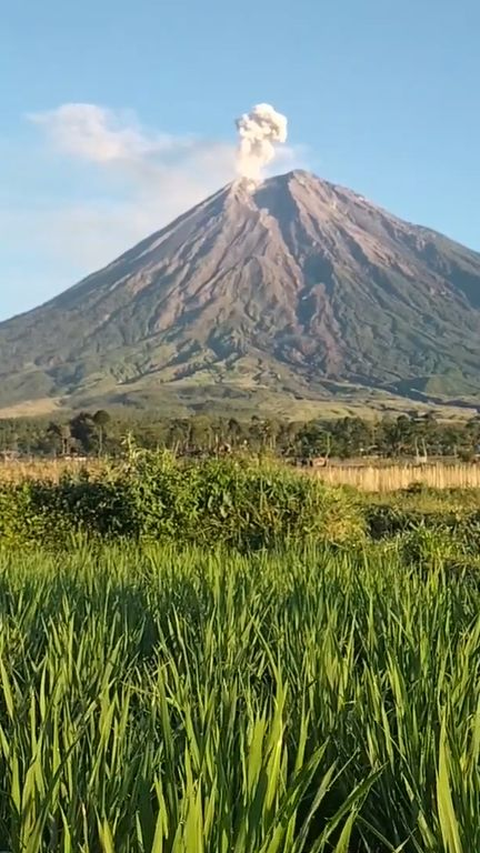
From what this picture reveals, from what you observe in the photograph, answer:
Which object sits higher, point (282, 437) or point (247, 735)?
point (247, 735)

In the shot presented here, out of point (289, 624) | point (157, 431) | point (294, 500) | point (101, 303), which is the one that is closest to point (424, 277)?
point (101, 303)

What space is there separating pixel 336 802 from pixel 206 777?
0.68 meters

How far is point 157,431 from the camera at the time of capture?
31.7 meters

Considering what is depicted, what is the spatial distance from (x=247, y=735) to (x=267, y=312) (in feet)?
500

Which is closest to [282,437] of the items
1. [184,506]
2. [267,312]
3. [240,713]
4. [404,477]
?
[404,477]

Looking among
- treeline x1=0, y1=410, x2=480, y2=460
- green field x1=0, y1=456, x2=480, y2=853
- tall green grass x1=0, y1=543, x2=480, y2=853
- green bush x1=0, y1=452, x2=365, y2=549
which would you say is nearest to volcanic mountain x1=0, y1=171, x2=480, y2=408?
treeline x1=0, y1=410, x2=480, y2=460

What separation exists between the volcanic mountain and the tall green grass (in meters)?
110

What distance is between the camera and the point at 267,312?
154 meters

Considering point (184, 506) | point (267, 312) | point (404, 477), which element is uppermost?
point (267, 312)

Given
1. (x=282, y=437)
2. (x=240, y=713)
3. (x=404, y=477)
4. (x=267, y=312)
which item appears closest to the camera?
(x=240, y=713)

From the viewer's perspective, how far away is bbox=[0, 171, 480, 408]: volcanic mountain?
131 meters

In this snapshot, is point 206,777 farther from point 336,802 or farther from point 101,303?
point 101,303

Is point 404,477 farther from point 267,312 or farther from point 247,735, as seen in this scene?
point 267,312

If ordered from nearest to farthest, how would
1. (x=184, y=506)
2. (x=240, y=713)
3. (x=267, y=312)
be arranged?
(x=240, y=713), (x=184, y=506), (x=267, y=312)
